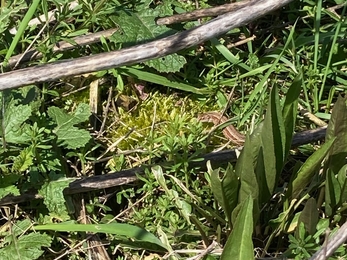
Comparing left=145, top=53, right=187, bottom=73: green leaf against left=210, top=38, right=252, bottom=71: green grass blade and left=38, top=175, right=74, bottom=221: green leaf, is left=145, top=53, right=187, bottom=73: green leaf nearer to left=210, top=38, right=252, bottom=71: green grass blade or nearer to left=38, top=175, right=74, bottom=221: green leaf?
left=210, top=38, right=252, bottom=71: green grass blade

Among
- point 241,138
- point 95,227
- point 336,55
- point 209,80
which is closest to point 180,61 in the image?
point 209,80

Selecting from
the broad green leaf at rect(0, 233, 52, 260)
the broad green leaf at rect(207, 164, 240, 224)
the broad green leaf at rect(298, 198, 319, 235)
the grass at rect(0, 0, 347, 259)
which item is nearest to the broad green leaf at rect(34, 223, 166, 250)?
the grass at rect(0, 0, 347, 259)

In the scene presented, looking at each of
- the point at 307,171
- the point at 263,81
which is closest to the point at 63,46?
the point at 263,81

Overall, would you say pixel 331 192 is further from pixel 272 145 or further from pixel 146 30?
pixel 146 30

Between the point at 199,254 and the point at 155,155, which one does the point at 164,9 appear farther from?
the point at 199,254

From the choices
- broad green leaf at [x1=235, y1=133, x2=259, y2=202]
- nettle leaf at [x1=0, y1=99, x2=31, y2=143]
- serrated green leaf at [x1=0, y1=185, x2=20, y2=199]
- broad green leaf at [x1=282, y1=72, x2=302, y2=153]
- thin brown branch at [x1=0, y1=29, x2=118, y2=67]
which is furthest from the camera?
Answer: thin brown branch at [x1=0, y1=29, x2=118, y2=67]
